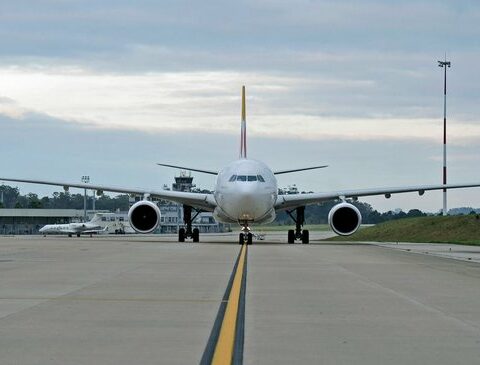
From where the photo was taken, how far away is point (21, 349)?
8148 millimetres

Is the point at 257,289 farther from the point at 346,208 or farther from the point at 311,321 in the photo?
the point at 346,208

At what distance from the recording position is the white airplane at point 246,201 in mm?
40344

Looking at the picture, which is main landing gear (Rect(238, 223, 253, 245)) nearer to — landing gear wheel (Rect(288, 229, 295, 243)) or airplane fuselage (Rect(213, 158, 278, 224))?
airplane fuselage (Rect(213, 158, 278, 224))

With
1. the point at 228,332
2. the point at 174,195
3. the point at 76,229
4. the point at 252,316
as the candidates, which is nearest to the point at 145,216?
the point at 174,195

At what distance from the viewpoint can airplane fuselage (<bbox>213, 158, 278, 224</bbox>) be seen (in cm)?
4000

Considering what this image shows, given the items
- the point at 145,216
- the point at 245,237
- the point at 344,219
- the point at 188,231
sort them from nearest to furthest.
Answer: the point at 245,237, the point at 344,219, the point at 145,216, the point at 188,231

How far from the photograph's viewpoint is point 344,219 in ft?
142

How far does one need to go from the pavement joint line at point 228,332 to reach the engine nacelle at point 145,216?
28738 millimetres

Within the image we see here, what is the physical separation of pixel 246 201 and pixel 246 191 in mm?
536

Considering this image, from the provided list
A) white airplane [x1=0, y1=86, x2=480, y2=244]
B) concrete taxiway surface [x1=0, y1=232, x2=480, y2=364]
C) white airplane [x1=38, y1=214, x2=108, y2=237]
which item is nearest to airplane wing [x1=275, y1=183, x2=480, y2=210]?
white airplane [x1=0, y1=86, x2=480, y2=244]

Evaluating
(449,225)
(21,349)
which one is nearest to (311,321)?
(21,349)

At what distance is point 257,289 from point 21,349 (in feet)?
23.6

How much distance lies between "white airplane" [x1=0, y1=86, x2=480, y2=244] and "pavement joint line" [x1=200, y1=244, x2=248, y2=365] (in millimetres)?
25243

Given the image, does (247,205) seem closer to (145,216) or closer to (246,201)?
(246,201)
